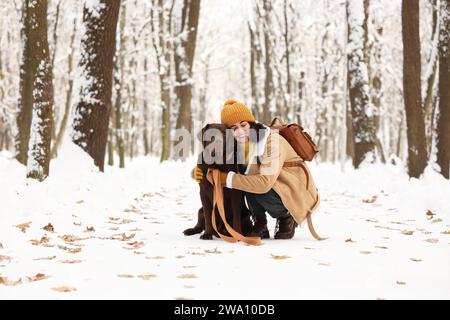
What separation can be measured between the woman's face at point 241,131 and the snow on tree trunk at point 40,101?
4695 millimetres

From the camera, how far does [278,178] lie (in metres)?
5.44

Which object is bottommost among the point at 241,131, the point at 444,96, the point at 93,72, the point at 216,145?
the point at 216,145

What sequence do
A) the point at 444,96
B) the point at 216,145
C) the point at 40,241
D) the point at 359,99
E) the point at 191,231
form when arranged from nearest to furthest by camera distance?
the point at 40,241 < the point at 216,145 < the point at 191,231 < the point at 444,96 < the point at 359,99

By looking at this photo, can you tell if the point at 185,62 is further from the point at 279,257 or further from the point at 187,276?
the point at 187,276

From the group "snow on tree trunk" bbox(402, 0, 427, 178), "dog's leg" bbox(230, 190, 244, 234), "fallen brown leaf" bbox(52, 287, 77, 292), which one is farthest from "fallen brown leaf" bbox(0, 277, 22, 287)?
"snow on tree trunk" bbox(402, 0, 427, 178)

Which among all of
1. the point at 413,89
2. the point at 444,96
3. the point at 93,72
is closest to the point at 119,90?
the point at 93,72

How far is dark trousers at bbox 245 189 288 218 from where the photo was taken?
17.8 ft

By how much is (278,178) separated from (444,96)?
6532 millimetres

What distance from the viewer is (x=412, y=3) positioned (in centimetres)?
1077

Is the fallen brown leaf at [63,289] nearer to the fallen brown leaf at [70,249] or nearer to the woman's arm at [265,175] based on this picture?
the fallen brown leaf at [70,249]

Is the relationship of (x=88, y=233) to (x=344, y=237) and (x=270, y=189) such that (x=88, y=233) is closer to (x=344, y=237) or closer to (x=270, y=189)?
(x=270, y=189)

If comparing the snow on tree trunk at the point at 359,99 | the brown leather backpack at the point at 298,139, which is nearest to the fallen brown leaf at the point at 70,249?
the brown leather backpack at the point at 298,139
